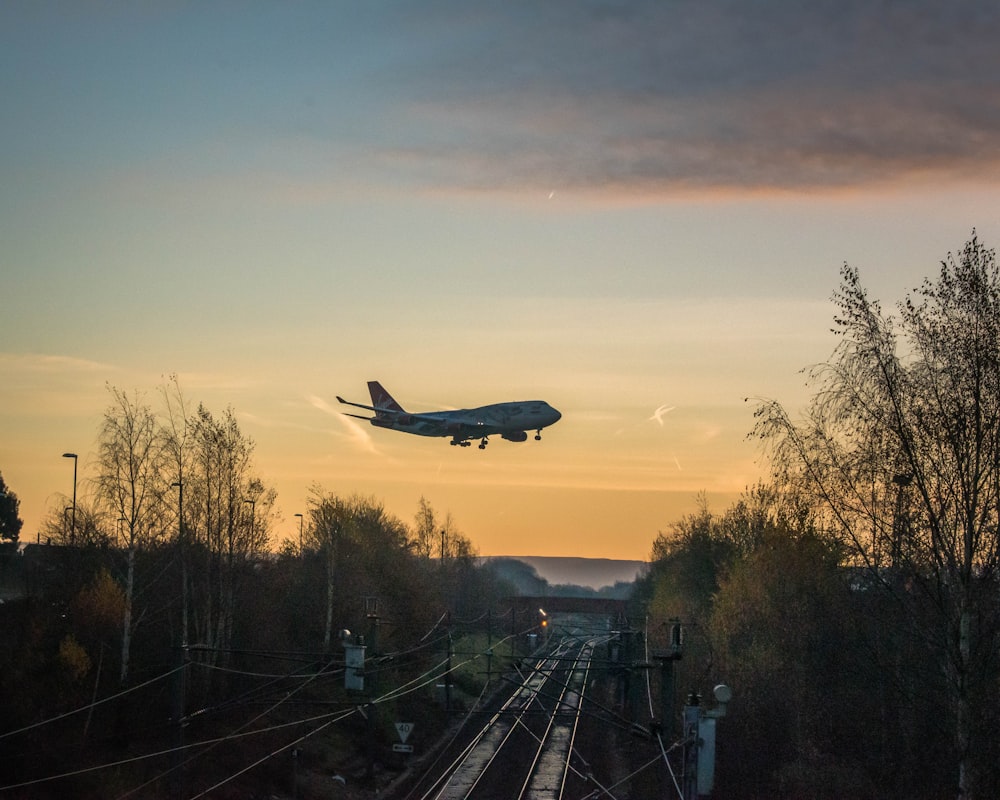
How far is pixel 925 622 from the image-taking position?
28031mm

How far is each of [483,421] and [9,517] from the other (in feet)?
187

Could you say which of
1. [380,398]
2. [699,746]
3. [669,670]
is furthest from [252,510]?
[380,398]

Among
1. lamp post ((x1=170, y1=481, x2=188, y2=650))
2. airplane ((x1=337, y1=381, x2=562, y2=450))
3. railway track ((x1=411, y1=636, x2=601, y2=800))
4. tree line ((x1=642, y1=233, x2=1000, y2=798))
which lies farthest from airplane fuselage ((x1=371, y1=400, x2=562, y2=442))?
tree line ((x1=642, y1=233, x2=1000, y2=798))

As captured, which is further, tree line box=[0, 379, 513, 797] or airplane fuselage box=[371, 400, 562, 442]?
airplane fuselage box=[371, 400, 562, 442]

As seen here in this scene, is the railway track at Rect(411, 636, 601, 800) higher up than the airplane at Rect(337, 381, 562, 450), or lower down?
lower down

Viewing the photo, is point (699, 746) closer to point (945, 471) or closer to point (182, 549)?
point (945, 471)

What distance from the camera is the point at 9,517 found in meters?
119

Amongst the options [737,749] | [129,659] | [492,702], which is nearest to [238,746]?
[129,659]

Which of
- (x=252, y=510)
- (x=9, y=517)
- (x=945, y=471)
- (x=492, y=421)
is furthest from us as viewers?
(x=9, y=517)

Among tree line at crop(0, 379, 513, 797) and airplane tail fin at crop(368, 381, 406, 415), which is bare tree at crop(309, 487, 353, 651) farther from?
airplane tail fin at crop(368, 381, 406, 415)

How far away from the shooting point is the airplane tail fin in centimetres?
12194

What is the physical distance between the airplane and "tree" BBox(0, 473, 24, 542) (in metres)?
45.8

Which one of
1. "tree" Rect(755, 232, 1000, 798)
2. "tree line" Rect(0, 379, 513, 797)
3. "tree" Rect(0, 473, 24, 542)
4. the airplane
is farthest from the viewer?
"tree" Rect(0, 473, 24, 542)

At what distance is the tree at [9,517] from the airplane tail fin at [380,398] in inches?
1442
